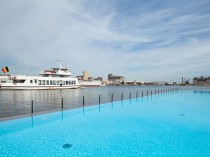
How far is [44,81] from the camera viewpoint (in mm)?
56500

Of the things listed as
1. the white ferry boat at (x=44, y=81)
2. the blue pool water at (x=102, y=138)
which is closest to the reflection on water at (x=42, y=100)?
the blue pool water at (x=102, y=138)

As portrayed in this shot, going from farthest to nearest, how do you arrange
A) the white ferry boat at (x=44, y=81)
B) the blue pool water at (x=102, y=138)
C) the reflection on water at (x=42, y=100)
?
the white ferry boat at (x=44, y=81) → the reflection on water at (x=42, y=100) → the blue pool water at (x=102, y=138)

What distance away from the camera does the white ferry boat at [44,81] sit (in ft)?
169

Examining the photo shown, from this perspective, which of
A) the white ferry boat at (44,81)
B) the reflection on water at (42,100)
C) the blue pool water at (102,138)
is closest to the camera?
the blue pool water at (102,138)

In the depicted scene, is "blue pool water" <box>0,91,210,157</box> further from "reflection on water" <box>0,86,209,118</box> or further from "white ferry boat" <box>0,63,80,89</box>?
"white ferry boat" <box>0,63,80,89</box>

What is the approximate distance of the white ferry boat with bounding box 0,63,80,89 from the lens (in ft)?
169

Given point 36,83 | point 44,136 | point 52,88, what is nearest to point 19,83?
point 36,83

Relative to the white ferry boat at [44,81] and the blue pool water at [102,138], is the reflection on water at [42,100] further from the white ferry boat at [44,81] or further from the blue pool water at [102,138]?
the white ferry boat at [44,81]

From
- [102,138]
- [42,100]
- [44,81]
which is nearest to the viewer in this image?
[102,138]

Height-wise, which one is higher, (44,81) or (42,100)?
(44,81)

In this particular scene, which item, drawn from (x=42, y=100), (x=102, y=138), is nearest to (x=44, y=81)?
(x=42, y=100)

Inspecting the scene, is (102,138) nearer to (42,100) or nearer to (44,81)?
(42,100)

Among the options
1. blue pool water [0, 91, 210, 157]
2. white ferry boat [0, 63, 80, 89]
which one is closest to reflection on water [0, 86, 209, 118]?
blue pool water [0, 91, 210, 157]

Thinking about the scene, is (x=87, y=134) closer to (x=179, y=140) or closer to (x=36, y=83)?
(x=179, y=140)
